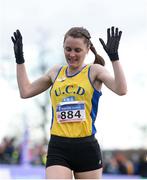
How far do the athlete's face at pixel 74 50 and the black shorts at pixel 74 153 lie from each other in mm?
634

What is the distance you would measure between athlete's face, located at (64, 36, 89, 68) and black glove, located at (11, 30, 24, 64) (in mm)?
479

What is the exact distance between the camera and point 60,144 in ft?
16.0

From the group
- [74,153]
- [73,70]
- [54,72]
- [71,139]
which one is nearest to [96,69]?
[73,70]

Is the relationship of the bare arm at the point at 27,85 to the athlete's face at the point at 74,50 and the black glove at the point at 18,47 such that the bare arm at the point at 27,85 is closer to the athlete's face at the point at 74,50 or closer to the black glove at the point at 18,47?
the black glove at the point at 18,47

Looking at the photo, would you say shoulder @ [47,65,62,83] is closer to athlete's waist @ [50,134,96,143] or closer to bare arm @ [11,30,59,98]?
bare arm @ [11,30,59,98]

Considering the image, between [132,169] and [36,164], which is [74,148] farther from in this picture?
[36,164]

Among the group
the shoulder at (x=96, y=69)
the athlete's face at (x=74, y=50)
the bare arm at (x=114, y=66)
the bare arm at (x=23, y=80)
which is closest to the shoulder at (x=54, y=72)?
the bare arm at (x=23, y=80)

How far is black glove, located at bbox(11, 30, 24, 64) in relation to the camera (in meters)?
5.20

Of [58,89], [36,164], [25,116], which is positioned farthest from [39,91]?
Answer: [25,116]

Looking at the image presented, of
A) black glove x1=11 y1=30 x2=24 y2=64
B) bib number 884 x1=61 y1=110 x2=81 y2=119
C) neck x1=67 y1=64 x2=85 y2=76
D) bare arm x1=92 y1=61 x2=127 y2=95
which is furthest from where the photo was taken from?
black glove x1=11 y1=30 x2=24 y2=64

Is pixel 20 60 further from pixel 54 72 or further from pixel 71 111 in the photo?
pixel 71 111

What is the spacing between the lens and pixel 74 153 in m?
4.91

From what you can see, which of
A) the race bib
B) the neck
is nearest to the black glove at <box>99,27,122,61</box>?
the neck

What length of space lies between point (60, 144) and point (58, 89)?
453mm
